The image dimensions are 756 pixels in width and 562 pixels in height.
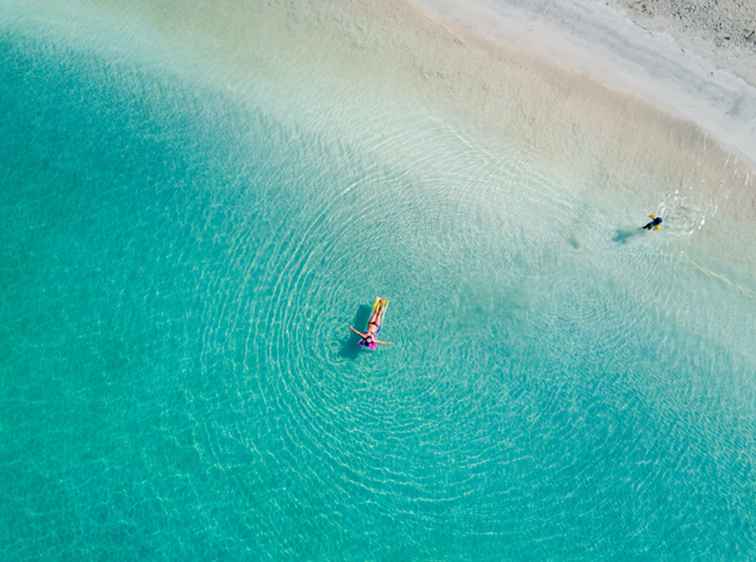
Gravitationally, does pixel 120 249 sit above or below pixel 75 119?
below

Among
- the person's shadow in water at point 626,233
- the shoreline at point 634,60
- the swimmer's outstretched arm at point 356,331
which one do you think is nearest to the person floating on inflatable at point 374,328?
the swimmer's outstretched arm at point 356,331

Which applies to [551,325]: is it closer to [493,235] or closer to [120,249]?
[493,235]

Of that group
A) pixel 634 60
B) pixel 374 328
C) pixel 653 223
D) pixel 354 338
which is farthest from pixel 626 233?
pixel 354 338

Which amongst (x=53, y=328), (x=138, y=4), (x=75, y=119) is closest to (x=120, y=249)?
(x=53, y=328)

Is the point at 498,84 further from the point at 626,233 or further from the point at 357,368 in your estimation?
the point at 357,368

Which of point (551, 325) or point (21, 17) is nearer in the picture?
point (551, 325)

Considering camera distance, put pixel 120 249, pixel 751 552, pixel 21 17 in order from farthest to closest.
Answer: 1. pixel 21 17
2. pixel 120 249
3. pixel 751 552
